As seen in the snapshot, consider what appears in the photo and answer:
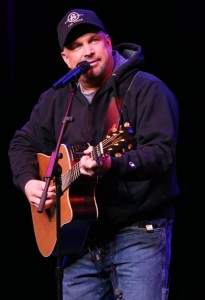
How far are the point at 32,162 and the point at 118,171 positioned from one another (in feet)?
3.33

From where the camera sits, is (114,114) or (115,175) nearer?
(115,175)

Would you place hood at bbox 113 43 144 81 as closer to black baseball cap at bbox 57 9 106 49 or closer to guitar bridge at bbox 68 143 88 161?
black baseball cap at bbox 57 9 106 49

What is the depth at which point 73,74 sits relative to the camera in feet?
8.87

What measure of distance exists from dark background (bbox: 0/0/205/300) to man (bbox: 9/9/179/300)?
38.9 inches

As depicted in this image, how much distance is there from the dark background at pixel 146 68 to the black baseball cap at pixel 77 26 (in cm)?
112

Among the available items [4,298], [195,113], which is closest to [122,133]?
[195,113]

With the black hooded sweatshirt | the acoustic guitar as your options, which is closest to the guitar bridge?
the acoustic guitar

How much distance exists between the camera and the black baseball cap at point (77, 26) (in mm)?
3096

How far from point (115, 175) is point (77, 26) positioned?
3.35ft

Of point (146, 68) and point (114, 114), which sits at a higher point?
point (146, 68)

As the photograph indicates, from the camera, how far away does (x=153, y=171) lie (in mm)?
2574

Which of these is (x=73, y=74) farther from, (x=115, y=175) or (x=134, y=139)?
(x=115, y=175)

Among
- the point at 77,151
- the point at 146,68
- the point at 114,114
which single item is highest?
the point at 146,68

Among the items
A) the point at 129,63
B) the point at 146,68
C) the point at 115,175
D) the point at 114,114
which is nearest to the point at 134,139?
the point at 115,175
